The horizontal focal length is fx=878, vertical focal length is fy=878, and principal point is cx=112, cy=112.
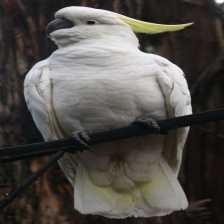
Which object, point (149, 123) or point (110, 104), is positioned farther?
point (110, 104)

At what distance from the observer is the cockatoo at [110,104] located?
111 inches

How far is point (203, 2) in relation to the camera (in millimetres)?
4156

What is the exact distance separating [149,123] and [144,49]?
1.44 m

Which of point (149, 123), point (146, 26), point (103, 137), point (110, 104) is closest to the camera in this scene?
point (103, 137)

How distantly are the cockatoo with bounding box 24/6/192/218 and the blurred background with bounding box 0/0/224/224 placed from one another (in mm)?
751

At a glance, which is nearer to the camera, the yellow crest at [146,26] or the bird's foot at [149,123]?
the bird's foot at [149,123]

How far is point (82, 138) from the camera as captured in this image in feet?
9.00

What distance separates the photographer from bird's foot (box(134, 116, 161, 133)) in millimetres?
2604

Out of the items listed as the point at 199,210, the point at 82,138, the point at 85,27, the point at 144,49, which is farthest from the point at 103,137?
the point at 144,49

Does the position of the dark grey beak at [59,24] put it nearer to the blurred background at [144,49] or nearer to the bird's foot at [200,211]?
the blurred background at [144,49]

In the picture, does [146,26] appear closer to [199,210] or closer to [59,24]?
[59,24]

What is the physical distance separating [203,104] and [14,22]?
3.15 ft

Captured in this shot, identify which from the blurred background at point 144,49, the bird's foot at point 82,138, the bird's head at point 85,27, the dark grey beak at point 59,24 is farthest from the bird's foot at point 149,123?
the blurred background at point 144,49

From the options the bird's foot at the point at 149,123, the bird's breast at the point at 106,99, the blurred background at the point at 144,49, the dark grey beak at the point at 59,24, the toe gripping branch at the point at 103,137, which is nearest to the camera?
the toe gripping branch at the point at 103,137
